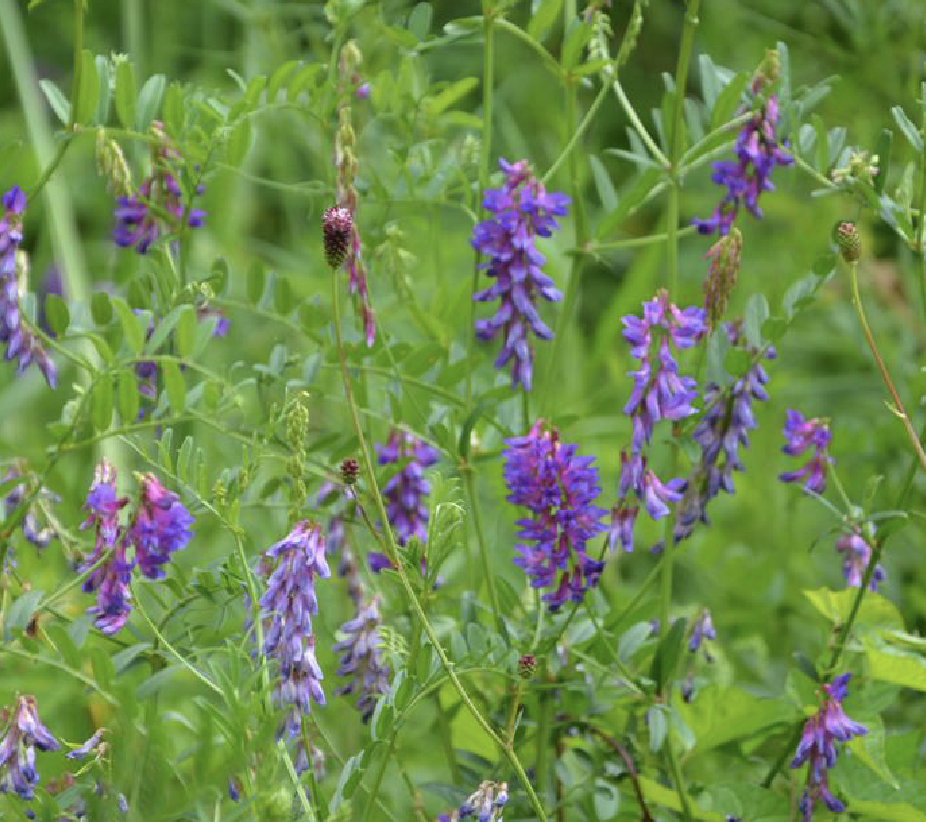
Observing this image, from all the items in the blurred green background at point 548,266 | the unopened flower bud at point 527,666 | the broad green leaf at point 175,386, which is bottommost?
the blurred green background at point 548,266

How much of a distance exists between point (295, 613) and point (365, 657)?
238mm

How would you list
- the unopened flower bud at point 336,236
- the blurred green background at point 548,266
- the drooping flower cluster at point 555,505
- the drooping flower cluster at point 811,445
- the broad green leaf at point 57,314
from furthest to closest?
the blurred green background at point 548,266 < the drooping flower cluster at point 811,445 < the broad green leaf at point 57,314 < the drooping flower cluster at point 555,505 < the unopened flower bud at point 336,236

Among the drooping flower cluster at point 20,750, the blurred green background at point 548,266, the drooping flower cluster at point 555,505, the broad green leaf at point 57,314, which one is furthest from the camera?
the blurred green background at point 548,266

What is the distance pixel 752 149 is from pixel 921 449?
350 millimetres

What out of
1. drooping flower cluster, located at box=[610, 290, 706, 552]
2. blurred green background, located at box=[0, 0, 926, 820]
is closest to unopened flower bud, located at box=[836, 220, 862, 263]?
drooping flower cluster, located at box=[610, 290, 706, 552]

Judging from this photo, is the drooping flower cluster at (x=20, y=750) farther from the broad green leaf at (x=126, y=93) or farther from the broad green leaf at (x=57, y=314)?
the broad green leaf at (x=126, y=93)

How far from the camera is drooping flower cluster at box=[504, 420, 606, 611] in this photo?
4.87 ft

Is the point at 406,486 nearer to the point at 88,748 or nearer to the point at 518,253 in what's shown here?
the point at 518,253

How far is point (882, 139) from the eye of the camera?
1527 millimetres

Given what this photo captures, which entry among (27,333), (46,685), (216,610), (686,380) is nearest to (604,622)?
(686,380)

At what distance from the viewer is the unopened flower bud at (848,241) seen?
1.46 metres

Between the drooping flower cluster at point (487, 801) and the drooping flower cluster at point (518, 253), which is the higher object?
the drooping flower cluster at point (518, 253)

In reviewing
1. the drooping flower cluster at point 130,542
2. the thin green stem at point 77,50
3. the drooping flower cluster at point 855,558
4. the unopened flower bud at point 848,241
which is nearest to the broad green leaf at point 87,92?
the thin green stem at point 77,50

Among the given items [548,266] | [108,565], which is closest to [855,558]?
[108,565]
